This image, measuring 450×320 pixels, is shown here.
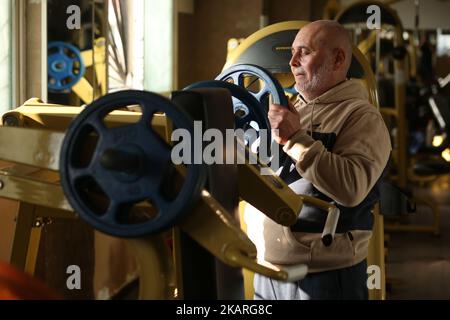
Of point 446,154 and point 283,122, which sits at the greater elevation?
point 283,122

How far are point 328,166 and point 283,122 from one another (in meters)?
0.17

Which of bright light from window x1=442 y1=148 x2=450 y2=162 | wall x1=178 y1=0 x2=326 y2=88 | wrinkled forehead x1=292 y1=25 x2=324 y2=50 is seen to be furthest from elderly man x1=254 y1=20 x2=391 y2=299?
bright light from window x1=442 y1=148 x2=450 y2=162

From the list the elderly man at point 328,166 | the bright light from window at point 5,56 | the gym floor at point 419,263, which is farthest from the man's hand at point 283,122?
the gym floor at point 419,263

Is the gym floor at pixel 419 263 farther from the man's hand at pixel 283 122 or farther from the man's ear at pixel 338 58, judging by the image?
the man's hand at pixel 283 122

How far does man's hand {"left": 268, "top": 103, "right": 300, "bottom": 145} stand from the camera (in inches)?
88.3

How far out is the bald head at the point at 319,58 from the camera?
2529 millimetres

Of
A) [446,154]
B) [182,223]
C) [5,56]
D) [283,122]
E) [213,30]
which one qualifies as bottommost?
[446,154]

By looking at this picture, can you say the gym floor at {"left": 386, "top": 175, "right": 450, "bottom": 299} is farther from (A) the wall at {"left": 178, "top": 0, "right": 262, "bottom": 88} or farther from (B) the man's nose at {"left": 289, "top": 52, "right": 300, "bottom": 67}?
(B) the man's nose at {"left": 289, "top": 52, "right": 300, "bottom": 67}

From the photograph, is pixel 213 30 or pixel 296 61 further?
pixel 213 30

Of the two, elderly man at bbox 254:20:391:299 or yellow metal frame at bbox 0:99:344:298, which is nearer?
yellow metal frame at bbox 0:99:344:298

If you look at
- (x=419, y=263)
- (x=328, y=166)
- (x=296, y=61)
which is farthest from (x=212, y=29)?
(x=328, y=166)

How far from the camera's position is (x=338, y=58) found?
2.55 meters

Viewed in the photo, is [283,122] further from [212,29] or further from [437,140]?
[437,140]
